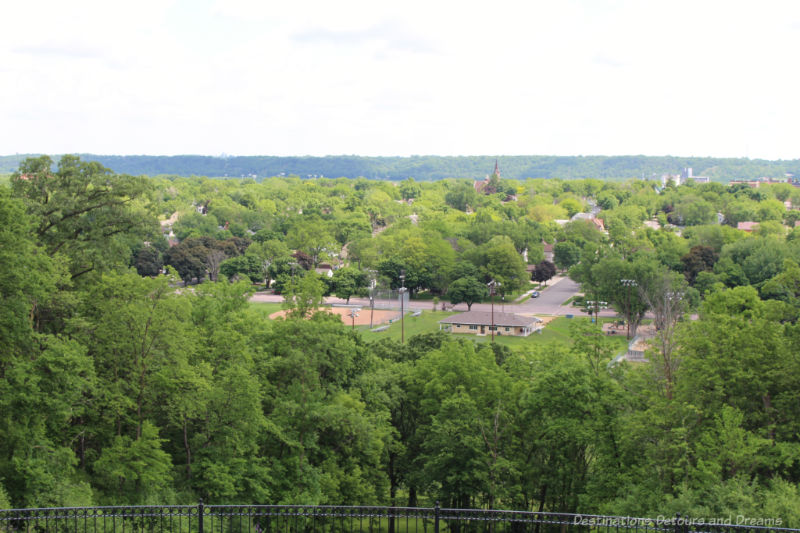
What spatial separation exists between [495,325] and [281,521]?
4262cm

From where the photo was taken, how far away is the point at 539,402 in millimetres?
21000

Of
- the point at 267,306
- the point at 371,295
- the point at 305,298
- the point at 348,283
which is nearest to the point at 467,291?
the point at 371,295

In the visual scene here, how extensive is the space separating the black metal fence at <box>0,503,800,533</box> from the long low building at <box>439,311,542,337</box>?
37157mm

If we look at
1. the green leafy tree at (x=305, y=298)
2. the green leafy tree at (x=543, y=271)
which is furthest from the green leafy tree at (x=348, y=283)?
the green leafy tree at (x=305, y=298)

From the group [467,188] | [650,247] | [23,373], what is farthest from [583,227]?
[23,373]

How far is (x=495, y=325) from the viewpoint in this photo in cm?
6125

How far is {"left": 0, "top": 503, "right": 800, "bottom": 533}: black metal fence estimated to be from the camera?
12227mm

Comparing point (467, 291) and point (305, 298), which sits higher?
point (305, 298)

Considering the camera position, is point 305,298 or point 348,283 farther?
point 348,283

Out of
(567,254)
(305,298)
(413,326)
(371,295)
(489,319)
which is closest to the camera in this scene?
(305,298)

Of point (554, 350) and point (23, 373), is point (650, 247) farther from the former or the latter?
point (23, 373)

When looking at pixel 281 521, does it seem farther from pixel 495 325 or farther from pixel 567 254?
pixel 567 254

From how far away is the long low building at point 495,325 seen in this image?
60.8 metres

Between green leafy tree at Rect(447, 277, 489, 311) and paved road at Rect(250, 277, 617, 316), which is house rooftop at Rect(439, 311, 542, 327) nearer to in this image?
green leafy tree at Rect(447, 277, 489, 311)
